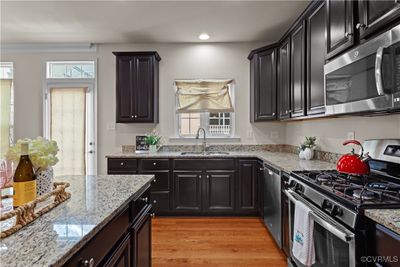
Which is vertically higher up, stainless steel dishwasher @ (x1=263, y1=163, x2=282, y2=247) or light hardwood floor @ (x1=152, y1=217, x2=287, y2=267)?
stainless steel dishwasher @ (x1=263, y1=163, x2=282, y2=247)

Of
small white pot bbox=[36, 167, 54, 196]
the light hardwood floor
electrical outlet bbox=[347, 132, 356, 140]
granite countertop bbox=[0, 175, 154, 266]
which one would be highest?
electrical outlet bbox=[347, 132, 356, 140]

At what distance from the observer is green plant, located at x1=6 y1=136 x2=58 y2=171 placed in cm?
120

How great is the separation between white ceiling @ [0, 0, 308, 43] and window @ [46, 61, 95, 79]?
0.37 metres

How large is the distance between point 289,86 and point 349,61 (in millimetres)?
1398

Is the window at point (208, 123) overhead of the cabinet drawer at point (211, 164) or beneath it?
overhead

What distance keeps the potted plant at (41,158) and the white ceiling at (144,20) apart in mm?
2312

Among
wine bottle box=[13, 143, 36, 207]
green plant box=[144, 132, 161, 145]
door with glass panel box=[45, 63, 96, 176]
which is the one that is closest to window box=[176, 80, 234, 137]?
green plant box=[144, 132, 161, 145]

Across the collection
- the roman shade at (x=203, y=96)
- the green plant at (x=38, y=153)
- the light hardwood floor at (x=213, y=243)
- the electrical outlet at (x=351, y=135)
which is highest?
the roman shade at (x=203, y=96)

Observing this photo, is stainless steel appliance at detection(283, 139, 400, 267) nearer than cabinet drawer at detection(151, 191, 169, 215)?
Yes

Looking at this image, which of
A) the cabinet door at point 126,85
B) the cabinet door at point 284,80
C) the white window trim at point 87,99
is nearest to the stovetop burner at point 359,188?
the cabinet door at point 284,80

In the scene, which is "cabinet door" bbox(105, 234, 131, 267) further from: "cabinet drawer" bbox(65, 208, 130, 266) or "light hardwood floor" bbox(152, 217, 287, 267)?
"light hardwood floor" bbox(152, 217, 287, 267)

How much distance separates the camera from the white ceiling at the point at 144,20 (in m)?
3.12

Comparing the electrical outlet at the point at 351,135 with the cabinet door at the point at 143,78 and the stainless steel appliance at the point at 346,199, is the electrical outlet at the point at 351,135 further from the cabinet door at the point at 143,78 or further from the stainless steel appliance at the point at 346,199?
the cabinet door at the point at 143,78

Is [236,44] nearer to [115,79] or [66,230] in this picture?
[115,79]
